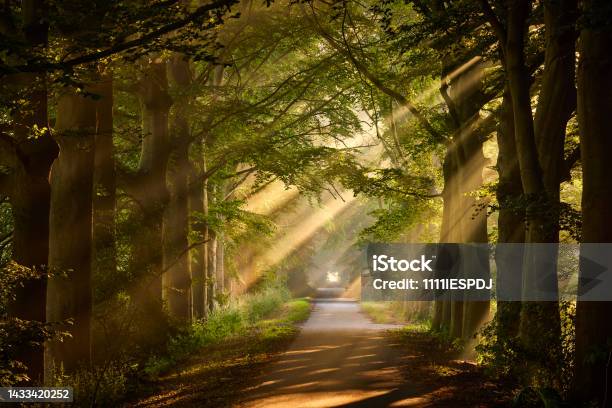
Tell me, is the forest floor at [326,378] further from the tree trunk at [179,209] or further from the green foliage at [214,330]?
the tree trunk at [179,209]

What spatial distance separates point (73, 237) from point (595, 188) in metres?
9.58

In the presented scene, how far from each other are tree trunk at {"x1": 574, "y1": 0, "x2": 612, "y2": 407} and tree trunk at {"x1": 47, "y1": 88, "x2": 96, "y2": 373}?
9035mm

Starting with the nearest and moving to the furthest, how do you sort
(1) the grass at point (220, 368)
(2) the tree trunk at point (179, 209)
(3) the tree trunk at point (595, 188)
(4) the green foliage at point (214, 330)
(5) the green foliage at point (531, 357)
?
(3) the tree trunk at point (595, 188)
(5) the green foliage at point (531, 357)
(1) the grass at point (220, 368)
(4) the green foliage at point (214, 330)
(2) the tree trunk at point (179, 209)

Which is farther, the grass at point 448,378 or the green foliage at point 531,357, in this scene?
the grass at point 448,378

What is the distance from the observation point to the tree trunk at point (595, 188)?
28.8 ft

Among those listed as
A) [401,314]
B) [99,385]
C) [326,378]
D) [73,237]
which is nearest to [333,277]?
[401,314]

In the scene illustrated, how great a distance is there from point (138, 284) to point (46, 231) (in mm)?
5508

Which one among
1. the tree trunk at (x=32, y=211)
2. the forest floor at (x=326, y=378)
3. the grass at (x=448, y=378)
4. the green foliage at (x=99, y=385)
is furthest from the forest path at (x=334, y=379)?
the tree trunk at (x=32, y=211)

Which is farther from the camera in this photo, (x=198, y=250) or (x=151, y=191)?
(x=198, y=250)

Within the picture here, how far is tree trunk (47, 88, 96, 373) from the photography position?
1280 cm

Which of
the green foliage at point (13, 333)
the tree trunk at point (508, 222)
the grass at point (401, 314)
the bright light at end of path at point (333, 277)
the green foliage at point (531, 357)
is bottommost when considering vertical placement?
the bright light at end of path at point (333, 277)

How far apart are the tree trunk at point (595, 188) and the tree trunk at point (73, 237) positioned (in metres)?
9.04

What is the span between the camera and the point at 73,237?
509 inches

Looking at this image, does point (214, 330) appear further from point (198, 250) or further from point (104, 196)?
point (104, 196)
